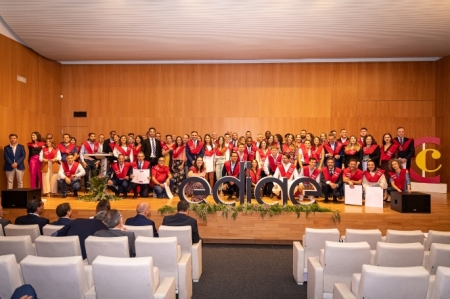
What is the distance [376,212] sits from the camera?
771 cm

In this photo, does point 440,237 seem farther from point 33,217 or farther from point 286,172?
point 33,217

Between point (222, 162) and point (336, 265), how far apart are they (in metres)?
6.65

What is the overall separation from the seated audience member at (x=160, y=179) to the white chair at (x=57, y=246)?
5.71 m

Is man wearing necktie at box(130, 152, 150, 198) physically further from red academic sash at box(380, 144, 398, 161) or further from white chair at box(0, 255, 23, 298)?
white chair at box(0, 255, 23, 298)

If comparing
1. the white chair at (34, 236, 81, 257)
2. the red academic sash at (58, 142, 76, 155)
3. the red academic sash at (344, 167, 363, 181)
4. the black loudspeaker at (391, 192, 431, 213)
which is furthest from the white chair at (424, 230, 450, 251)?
the red academic sash at (58, 142, 76, 155)

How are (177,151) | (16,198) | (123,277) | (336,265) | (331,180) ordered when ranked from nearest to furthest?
(123,277) → (336,265) → (16,198) → (331,180) → (177,151)

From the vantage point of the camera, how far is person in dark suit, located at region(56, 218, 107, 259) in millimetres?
4527

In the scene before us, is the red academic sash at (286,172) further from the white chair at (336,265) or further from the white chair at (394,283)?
the white chair at (394,283)

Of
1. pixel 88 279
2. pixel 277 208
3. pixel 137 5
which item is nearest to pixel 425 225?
pixel 277 208

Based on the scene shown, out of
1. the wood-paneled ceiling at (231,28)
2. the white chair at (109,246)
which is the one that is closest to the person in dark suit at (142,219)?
the white chair at (109,246)

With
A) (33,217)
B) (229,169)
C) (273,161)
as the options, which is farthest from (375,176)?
(33,217)

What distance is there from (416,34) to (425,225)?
18.2ft

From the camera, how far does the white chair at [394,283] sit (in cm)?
290

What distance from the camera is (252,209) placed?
25.1 ft
